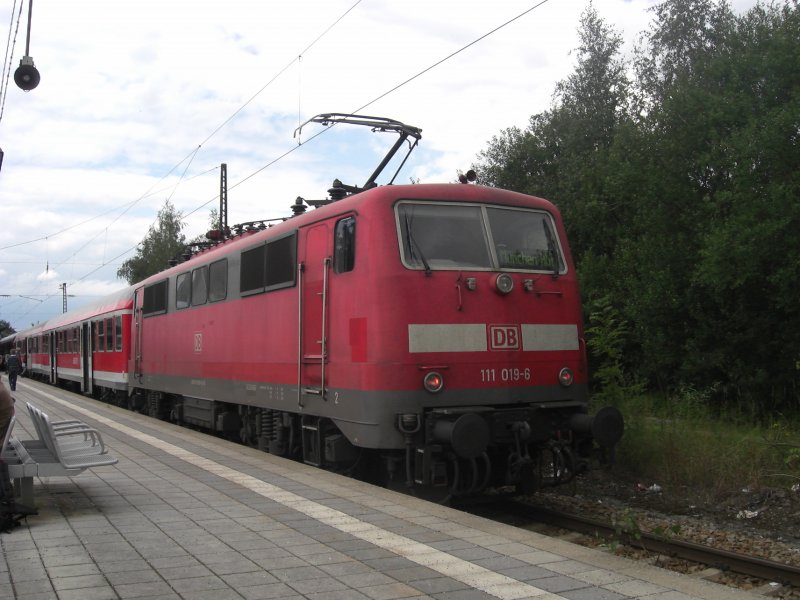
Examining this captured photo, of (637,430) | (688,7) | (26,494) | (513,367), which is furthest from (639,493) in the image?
(688,7)

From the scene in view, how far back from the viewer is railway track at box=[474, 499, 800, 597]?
6.01 metres

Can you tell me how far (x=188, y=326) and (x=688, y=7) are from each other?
23051 mm

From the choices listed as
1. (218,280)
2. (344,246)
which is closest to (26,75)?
(218,280)

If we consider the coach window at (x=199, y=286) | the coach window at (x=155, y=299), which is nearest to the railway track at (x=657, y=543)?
the coach window at (x=199, y=286)

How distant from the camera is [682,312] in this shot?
15547 mm

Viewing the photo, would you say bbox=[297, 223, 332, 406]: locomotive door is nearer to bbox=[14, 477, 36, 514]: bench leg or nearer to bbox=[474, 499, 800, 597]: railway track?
bbox=[474, 499, 800, 597]: railway track

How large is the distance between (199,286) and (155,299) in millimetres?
3495

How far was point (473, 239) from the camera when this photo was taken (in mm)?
8234

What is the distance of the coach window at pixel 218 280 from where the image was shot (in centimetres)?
1171

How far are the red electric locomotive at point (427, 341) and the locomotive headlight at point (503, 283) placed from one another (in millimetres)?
12

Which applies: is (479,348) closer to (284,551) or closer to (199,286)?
(284,551)

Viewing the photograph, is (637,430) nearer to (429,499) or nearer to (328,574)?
(429,499)

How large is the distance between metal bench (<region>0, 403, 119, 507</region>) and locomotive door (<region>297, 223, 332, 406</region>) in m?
2.31

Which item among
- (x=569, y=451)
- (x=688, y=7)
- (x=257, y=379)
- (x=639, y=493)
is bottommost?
(x=639, y=493)
